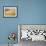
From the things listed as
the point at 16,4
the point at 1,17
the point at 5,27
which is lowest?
the point at 5,27

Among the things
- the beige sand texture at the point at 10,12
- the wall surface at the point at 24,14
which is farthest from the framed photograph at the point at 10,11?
the wall surface at the point at 24,14

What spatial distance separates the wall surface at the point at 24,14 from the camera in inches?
187

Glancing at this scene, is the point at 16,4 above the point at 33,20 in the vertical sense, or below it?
above

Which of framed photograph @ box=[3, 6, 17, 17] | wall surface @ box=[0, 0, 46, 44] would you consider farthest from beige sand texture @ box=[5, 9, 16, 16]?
wall surface @ box=[0, 0, 46, 44]

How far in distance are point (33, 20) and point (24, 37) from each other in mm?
694

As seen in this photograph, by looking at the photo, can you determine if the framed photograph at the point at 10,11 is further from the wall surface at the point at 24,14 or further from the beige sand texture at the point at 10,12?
the wall surface at the point at 24,14

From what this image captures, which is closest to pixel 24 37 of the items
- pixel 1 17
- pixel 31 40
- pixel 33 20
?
pixel 31 40

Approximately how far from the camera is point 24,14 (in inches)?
188

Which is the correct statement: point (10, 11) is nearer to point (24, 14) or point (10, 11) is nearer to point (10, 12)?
point (10, 12)

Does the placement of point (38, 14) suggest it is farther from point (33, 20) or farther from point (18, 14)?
point (18, 14)

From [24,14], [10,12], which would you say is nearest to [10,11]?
[10,12]

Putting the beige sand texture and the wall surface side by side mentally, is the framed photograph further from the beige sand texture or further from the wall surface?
the wall surface

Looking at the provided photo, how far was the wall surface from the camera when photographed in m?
4.75

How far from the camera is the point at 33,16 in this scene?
4777 mm
